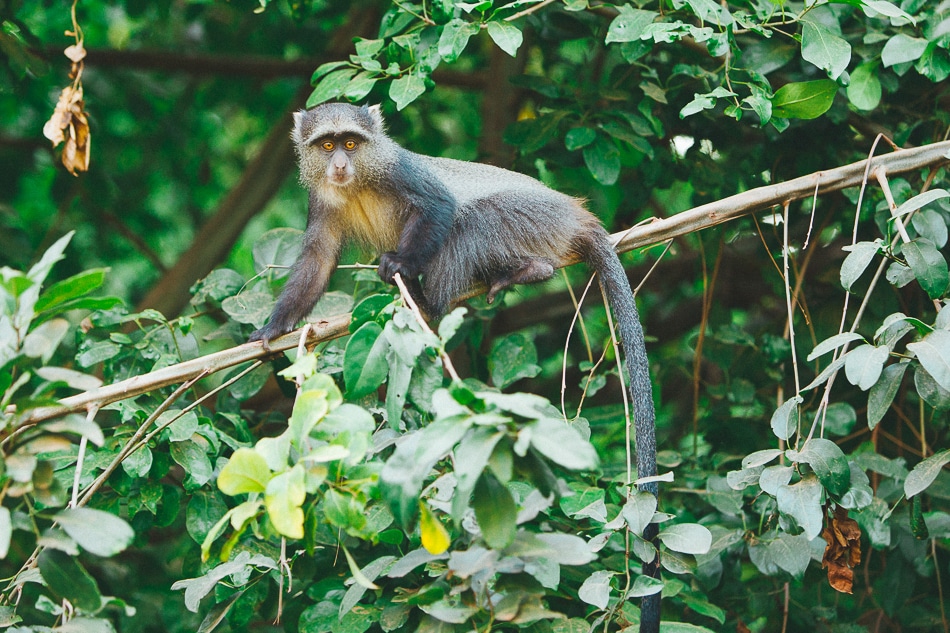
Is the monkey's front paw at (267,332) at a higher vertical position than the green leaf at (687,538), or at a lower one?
higher

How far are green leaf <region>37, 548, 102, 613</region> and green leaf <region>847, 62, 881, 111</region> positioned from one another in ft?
9.89

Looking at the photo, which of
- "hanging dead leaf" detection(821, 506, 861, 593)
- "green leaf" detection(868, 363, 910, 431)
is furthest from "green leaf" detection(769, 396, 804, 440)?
"hanging dead leaf" detection(821, 506, 861, 593)

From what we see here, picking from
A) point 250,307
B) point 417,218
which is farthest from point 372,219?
point 250,307

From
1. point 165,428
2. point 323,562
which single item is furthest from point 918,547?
point 165,428

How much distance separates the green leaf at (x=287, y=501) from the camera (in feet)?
5.76

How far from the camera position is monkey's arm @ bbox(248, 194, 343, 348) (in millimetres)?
3824

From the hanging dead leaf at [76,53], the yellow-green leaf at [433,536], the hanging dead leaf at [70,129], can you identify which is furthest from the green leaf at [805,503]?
the hanging dead leaf at [76,53]

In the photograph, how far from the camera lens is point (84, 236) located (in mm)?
6996

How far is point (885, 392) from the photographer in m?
2.60

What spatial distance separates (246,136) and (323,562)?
5.84 metres

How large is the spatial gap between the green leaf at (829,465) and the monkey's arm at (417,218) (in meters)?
1.82

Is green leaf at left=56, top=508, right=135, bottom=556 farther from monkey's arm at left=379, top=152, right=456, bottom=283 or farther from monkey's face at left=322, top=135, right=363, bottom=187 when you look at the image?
monkey's face at left=322, top=135, right=363, bottom=187

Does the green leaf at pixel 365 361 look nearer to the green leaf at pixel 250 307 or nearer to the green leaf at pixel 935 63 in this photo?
the green leaf at pixel 250 307

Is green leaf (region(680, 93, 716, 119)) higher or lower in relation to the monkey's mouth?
higher
